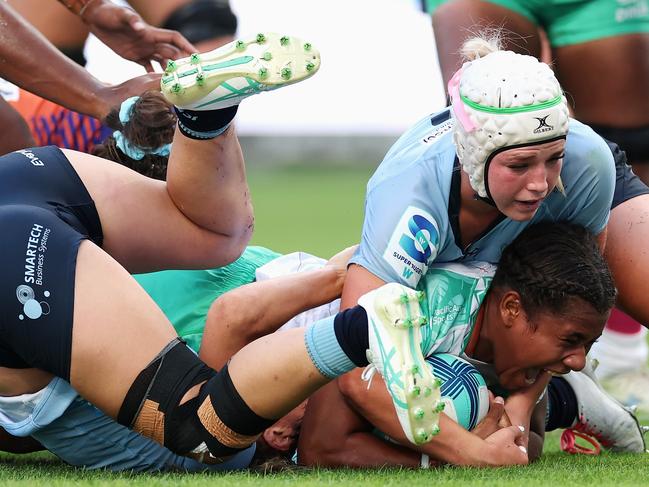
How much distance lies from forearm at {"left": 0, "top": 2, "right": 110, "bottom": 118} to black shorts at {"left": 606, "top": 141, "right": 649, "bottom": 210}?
1.78 meters

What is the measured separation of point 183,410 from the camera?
3.28m

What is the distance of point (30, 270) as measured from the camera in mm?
3295

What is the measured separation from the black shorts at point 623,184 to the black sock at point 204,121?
131 cm

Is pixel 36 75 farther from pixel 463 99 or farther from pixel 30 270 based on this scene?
pixel 463 99

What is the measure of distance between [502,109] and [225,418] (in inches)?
42.1

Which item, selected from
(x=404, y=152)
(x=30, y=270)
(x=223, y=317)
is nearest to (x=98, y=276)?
(x=30, y=270)

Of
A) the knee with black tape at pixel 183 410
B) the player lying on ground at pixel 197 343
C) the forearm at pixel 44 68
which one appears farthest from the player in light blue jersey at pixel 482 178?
the forearm at pixel 44 68

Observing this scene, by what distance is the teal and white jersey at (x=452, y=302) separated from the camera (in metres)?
3.57

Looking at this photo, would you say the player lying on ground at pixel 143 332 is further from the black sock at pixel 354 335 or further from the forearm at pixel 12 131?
the forearm at pixel 12 131

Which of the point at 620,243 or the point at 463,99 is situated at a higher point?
the point at 463,99

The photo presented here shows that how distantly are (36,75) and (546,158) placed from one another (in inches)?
79.0

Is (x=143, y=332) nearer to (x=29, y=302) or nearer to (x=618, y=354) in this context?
(x=29, y=302)

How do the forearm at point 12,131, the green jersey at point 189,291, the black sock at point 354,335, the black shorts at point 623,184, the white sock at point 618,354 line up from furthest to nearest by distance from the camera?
the white sock at point 618,354 < the forearm at point 12,131 < the black shorts at point 623,184 < the green jersey at point 189,291 < the black sock at point 354,335

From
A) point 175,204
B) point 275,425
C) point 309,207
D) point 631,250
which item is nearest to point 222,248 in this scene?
point 175,204
